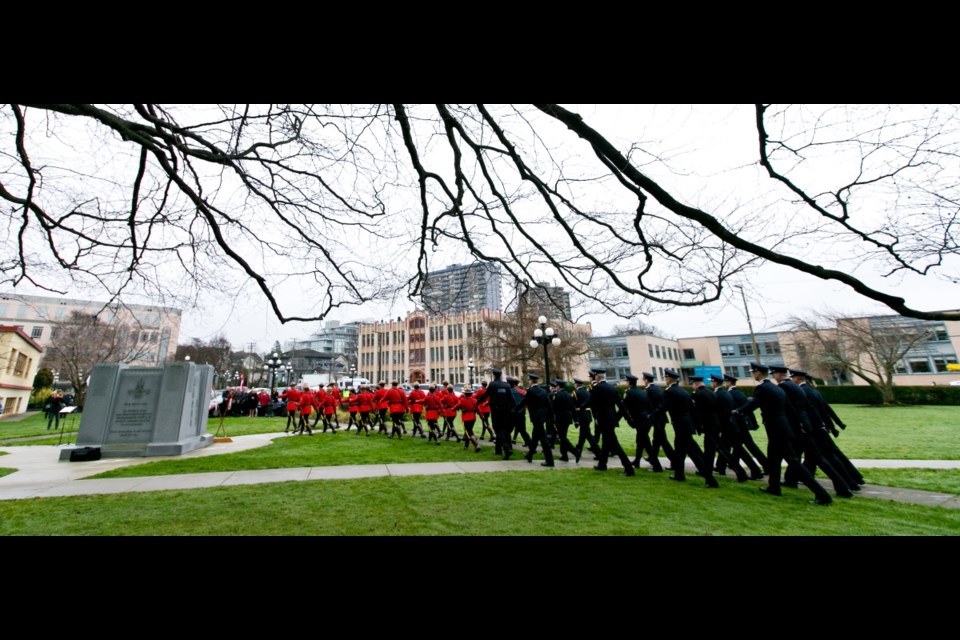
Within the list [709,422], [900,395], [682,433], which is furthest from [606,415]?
[900,395]

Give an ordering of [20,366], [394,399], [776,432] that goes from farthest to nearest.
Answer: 1. [20,366]
2. [394,399]
3. [776,432]

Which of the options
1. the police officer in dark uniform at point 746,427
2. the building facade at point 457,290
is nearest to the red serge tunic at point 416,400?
the building facade at point 457,290

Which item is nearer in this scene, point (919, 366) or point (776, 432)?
point (776, 432)

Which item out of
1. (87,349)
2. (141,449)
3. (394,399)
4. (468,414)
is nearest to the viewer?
(141,449)

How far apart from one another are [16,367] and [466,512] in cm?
3348

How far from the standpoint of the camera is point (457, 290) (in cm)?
730

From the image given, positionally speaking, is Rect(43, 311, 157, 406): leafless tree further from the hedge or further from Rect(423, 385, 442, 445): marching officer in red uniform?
the hedge

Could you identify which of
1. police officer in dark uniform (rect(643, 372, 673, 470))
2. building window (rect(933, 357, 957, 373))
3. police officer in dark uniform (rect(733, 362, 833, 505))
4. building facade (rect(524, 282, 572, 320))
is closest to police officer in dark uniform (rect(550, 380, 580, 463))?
→ police officer in dark uniform (rect(643, 372, 673, 470))

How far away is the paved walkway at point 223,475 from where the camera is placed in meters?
6.37

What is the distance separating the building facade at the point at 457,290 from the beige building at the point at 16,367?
2254 centimetres

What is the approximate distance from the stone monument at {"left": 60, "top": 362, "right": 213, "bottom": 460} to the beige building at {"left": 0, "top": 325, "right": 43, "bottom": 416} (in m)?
12.3

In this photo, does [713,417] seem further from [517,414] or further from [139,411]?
[139,411]
